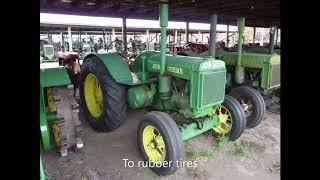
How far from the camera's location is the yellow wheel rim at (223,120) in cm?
378

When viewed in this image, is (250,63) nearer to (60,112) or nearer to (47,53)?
(60,112)

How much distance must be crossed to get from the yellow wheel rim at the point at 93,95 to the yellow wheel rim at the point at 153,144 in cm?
141

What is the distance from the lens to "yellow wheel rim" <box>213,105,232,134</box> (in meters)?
3.78

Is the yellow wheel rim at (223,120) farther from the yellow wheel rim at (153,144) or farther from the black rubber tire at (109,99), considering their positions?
the black rubber tire at (109,99)

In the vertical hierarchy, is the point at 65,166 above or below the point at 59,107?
below

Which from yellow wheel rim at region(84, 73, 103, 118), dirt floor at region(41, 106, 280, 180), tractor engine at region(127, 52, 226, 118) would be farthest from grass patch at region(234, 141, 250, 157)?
yellow wheel rim at region(84, 73, 103, 118)

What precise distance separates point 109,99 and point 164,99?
2.52ft

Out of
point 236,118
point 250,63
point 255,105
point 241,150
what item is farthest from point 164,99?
point 250,63

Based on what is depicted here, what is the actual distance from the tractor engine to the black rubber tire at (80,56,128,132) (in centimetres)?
14

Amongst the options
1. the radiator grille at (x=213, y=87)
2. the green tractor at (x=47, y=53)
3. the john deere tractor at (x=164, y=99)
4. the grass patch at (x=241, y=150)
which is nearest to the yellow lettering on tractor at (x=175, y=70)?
the john deere tractor at (x=164, y=99)
